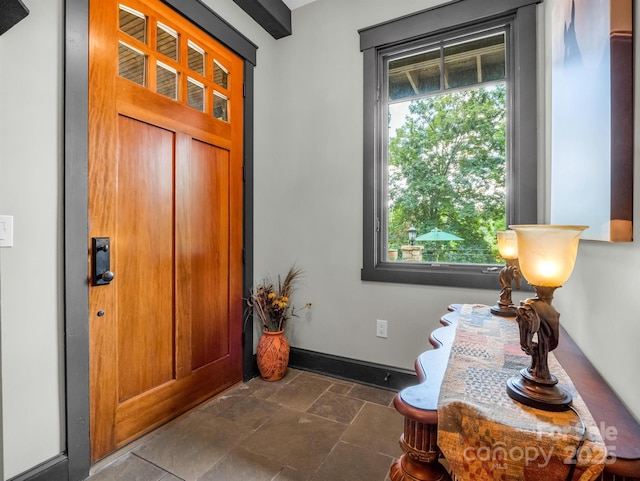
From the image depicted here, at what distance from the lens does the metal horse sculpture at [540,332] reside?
2.65 ft

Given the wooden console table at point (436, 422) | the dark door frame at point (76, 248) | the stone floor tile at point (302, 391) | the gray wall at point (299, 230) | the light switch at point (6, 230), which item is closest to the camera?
the wooden console table at point (436, 422)

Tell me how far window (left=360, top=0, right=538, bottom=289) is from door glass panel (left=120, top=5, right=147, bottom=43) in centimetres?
152

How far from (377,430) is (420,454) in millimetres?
1274

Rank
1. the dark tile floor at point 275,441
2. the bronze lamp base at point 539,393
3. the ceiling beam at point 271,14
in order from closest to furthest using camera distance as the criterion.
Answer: the bronze lamp base at point 539,393
the dark tile floor at point 275,441
the ceiling beam at point 271,14

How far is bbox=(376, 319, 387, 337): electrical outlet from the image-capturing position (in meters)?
2.44

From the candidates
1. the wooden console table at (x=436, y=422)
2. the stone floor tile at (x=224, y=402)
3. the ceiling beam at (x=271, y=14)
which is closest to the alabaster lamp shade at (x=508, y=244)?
the wooden console table at (x=436, y=422)

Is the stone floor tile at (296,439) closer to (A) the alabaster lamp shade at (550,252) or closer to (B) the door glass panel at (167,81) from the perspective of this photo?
(A) the alabaster lamp shade at (550,252)

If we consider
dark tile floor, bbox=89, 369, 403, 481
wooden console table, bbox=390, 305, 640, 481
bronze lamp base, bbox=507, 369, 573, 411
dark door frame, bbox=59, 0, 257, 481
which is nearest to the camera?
wooden console table, bbox=390, 305, 640, 481

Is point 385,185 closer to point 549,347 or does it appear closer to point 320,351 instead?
point 320,351

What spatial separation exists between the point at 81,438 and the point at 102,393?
20 centimetres

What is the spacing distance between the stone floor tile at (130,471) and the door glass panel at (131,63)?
80.1 inches

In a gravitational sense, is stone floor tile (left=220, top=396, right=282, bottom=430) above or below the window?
below

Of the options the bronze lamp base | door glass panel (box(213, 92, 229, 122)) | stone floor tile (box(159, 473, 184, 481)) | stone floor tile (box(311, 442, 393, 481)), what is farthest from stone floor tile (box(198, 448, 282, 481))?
door glass panel (box(213, 92, 229, 122))

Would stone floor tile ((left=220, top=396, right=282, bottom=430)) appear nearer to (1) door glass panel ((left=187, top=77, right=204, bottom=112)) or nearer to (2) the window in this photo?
(2) the window
